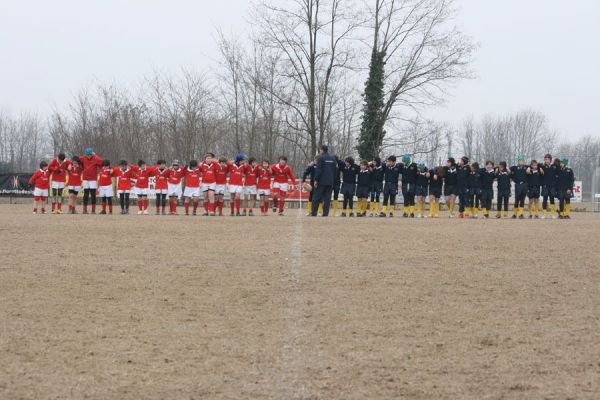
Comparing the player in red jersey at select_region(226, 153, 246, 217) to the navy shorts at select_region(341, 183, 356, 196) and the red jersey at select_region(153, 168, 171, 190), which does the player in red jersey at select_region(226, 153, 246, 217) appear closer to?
the red jersey at select_region(153, 168, 171, 190)

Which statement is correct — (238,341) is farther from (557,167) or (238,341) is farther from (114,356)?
(557,167)

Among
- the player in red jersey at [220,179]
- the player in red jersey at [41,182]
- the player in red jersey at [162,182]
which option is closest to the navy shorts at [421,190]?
the player in red jersey at [220,179]

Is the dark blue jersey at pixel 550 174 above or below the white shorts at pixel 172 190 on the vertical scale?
above

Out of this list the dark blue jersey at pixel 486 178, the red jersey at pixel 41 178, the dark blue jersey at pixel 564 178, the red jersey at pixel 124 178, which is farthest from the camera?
the dark blue jersey at pixel 486 178

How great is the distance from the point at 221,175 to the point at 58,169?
17.6ft

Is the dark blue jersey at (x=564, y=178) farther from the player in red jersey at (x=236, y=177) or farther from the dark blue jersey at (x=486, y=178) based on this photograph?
the player in red jersey at (x=236, y=177)

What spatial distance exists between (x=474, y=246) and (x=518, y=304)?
683 cm

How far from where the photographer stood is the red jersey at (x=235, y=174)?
30734 millimetres

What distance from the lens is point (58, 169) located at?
30.7 metres

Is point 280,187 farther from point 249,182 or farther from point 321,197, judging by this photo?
point 321,197

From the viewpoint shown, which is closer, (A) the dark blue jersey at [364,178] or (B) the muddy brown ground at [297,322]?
(B) the muddy brown ground at [297,322]

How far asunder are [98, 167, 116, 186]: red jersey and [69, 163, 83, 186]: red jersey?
2.64 ft

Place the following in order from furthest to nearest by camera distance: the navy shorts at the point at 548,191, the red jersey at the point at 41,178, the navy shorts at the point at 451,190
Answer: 1. the navy shorts at the point at 451,190
2. the navy shorts at the point at 548,191
3. the red jersey at the point at 41,178

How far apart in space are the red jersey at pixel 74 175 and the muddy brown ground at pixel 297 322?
14586 millimetres
